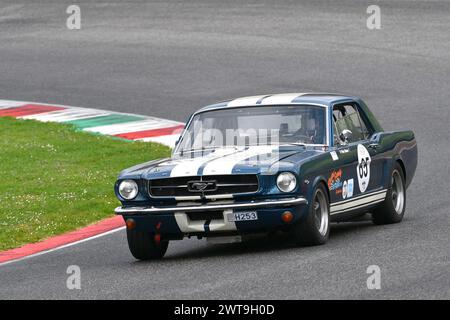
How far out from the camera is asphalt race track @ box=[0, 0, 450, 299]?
9922 millimetres

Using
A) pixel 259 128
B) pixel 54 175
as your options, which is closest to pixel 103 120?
pixel 54 175

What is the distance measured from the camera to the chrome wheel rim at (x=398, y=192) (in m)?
13.2

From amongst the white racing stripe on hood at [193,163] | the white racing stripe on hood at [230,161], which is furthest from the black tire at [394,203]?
the white racing stripe on hood at [193,163]

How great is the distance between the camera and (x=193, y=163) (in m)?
11.5

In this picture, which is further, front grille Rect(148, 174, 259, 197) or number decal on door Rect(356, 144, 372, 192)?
number decal on door Rect(356, 144, 372, 192)

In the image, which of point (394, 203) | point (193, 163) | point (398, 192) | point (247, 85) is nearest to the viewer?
point (193, 163)

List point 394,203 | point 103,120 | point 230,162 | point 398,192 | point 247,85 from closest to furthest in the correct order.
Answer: point 230,162, point 394,203, point 398,192, point 103,120, point 247,85

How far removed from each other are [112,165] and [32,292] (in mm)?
8306

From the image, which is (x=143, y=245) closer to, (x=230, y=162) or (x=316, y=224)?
(x=230, y=162)

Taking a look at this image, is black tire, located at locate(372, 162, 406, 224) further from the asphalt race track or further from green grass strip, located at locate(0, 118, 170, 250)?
green grass strip, located at locate(0, 118, 170, 250)

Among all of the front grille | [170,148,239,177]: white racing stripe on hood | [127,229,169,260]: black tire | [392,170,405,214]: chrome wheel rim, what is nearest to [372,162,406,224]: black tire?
[392,170,405,214]: chrome wheel rim

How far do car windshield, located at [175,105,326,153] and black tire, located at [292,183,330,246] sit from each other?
0.75 m

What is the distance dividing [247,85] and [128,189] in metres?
12.3
